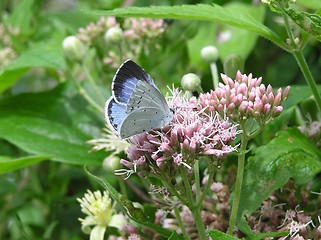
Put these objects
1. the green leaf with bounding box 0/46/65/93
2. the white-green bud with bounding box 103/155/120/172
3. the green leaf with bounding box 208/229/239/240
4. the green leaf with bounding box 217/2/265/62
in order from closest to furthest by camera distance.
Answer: the green leaf with bounding box 208/229/239/240
the white-green bud with bounding box 103/155/120/172
the green leaf with bounding box 0/46/65/93
the green leaf with bounding box 217/2/265/62

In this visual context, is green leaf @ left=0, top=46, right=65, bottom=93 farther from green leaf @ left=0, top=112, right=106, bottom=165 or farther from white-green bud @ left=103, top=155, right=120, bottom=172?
white-green bud @ left=103, top=155, right=120, bottom=172

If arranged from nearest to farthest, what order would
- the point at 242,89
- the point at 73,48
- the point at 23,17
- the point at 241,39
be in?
1. the point at 242,89
2. the point at 73,48
3. the point at 241,39
4. the point at 23,17

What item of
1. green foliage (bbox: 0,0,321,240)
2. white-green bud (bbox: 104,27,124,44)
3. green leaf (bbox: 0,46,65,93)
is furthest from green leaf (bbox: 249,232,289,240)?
green leaf (bbox: 0,46,65,93)

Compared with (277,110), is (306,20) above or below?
above

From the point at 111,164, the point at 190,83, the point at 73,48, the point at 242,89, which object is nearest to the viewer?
the point at 242,89

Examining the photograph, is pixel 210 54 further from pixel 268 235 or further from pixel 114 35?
pixel 268 235

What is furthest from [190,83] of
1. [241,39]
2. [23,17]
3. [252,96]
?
[23,17]

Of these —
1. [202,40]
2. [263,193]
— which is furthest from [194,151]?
[202,40]
